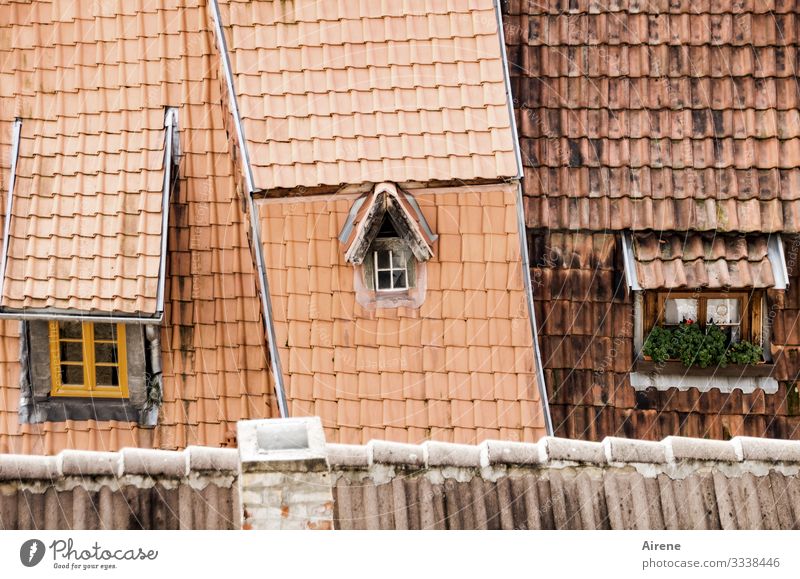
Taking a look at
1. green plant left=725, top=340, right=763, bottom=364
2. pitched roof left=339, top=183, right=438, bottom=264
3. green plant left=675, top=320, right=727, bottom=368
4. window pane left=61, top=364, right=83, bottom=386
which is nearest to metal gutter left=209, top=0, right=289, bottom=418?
pitched roof left=339, top=183, right=438, bottom=264

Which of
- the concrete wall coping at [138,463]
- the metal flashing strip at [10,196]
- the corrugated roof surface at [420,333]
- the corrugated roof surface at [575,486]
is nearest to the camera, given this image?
the concrete wall coping at [138,463]

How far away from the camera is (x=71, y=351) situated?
1407 cm

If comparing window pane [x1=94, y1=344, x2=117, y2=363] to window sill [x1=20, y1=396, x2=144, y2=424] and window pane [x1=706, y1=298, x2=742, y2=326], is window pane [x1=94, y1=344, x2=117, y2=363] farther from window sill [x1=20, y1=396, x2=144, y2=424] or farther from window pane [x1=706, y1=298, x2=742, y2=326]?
window pane [x1=706, y1=298, x2=742, y2=326]

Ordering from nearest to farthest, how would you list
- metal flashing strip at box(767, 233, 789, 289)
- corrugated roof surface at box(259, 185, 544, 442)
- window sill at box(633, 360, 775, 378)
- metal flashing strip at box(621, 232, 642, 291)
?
1. corrugated roof surface at box(259, 185, 544, 442)
2. metal flashing strip at box(767, 233, 789, 289)
3. metal flashing strip at box(621, 232, 642, 291)
4. window sill at box(633, 360, 775, 378)

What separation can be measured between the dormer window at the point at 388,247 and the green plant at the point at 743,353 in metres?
3.51

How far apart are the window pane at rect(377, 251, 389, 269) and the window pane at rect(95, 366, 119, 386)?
317cm

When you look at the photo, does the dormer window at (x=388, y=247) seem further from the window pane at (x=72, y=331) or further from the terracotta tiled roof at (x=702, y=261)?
the window pane at (x=72, y=331)

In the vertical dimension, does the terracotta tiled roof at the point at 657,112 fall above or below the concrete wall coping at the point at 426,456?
above

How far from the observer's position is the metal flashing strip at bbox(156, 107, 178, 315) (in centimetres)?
1334

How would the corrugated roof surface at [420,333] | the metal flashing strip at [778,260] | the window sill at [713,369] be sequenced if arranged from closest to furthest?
the corrugated roof surface at [420,333] → the metal flashing strip at [778,260] → the window sill at [713,369]

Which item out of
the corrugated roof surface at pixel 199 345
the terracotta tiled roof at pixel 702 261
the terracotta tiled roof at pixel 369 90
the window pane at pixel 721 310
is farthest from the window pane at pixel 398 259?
the window pane at pixel 721 310

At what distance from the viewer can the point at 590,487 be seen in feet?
35.3

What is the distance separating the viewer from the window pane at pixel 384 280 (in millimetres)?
13328

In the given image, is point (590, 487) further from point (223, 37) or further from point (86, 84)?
point (86, 84)
